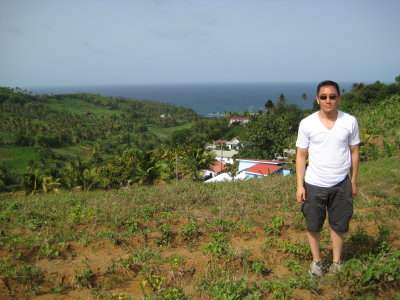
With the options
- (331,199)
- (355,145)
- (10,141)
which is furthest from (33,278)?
(10,141)

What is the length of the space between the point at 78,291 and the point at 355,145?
3106 mm

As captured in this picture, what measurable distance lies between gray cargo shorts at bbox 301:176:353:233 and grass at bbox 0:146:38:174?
192 ft

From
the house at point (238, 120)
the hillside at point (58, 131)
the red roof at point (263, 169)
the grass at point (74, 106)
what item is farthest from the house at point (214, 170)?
the grass at point (74, 106)

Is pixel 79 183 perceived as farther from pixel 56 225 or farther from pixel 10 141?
pixel 10 141

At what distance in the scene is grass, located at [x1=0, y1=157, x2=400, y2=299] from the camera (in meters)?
2.91

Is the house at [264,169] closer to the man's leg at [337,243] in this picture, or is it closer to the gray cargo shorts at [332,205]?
the man's leg at [337,243]

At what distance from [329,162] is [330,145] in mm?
159

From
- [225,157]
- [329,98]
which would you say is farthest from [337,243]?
[225,157]

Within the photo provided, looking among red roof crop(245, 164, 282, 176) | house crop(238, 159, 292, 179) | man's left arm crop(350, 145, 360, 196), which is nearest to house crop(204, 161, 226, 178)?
house crop(238, 159, 292, 179)

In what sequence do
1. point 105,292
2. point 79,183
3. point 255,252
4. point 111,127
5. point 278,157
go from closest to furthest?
1. point 105,292
2. point 255,252
3. point 79,183
4. point 278,157
5. point 111,127

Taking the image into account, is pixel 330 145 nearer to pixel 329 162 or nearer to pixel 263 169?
pixel 329 162

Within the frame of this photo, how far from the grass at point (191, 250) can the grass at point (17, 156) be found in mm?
55281

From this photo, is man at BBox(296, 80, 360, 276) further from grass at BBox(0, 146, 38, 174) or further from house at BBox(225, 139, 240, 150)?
grass at BBox(0, 146, 38, 174)

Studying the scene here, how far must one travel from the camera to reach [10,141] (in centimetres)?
6116
